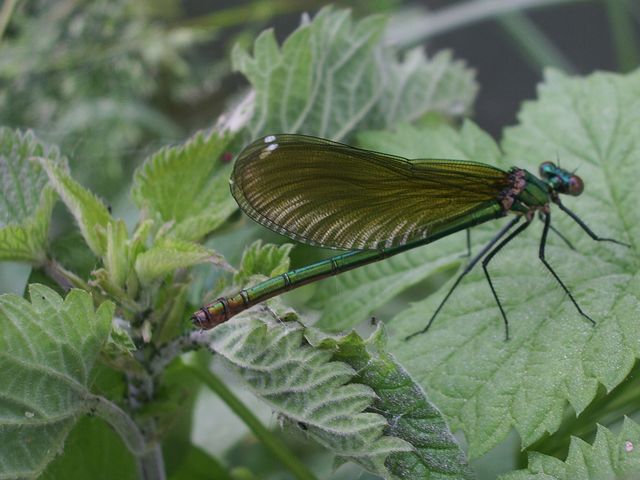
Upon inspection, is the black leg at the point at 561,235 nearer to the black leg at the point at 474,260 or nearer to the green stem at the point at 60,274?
the black leg at the point at 474,260

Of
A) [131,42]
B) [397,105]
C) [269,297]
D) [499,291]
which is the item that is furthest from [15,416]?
[131,42]

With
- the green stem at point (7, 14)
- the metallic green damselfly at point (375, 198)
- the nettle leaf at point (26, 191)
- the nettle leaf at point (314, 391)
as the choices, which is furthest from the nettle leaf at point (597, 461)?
the green stem at point (7, 14)

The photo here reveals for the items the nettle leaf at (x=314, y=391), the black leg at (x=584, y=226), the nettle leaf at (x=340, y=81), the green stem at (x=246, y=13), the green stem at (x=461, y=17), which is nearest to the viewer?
the nettle leaf at (x=314, y=391)

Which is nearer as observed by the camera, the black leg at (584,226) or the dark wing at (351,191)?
the dark wing at (351,191)

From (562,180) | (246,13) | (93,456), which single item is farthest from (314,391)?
(246,13)

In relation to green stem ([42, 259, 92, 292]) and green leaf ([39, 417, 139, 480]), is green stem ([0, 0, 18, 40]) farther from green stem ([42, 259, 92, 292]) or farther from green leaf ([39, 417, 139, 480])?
green leaf ([39, 417, 139, 480])

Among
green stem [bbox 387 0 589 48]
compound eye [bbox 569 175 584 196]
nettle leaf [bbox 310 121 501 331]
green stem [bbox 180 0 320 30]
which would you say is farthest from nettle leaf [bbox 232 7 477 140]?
green stem [bbox 180 0 320 30]

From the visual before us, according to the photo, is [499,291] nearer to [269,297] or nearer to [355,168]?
[355,168]
